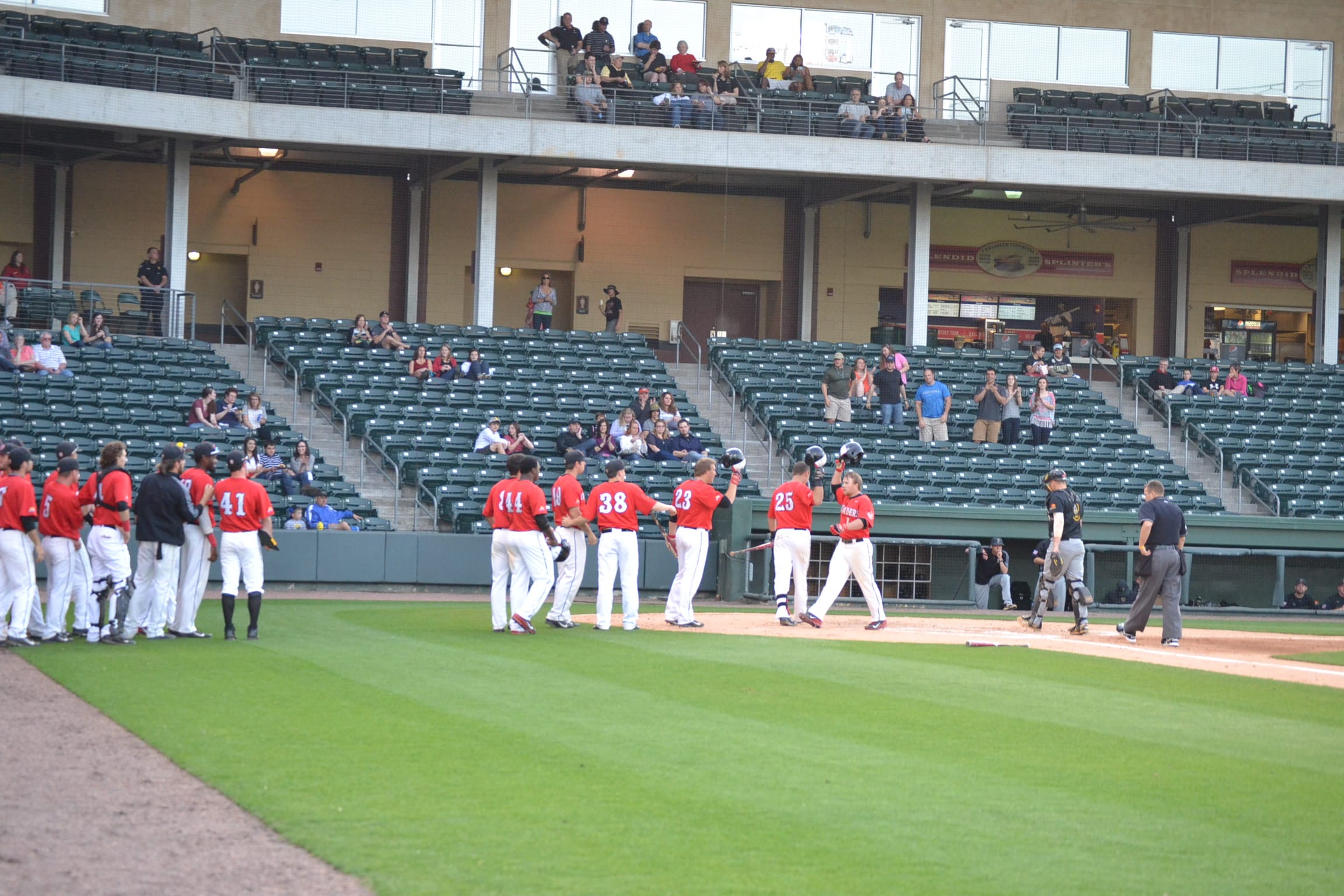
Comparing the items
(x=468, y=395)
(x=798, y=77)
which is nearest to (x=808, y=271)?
(x=798, y=77)

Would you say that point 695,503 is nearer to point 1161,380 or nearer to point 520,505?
point 520,505

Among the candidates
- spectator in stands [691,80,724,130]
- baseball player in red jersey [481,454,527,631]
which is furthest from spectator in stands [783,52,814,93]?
baseball player in red jersey [481,454,527,631]

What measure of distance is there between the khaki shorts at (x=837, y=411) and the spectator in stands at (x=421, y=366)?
25.4ft

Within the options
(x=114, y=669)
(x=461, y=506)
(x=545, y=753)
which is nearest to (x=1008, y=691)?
(x=545, y=753)

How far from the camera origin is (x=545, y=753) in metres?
8.98

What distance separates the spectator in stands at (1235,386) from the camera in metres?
34.0

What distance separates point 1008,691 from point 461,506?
44.7 ft

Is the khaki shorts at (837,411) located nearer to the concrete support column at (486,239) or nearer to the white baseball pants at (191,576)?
the concrete support column at (486,239)

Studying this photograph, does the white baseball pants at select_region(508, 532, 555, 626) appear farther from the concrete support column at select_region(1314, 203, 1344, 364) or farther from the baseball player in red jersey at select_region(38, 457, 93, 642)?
the concrete support column at select_region(1314, 203, 1344, 364)

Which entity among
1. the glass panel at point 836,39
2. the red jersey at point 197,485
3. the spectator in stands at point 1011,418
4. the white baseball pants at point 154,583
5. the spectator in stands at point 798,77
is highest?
the glass panel at point 836,39

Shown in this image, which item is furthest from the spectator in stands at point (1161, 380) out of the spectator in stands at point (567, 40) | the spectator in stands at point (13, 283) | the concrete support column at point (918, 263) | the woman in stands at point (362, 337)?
the spectator in stands at point (13, 283)

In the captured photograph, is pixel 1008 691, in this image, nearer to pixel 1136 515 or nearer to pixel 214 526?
pixel 214 526

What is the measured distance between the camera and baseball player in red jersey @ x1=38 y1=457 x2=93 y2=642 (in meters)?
14.2

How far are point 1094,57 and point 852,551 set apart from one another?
25.6 meters
